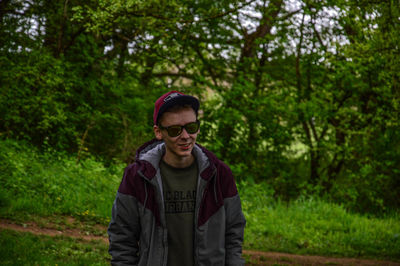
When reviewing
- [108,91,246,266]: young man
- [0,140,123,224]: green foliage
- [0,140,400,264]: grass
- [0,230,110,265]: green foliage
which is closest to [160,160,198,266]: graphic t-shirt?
[108,91,246,266]: young man

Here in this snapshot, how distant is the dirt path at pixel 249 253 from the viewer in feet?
24.0

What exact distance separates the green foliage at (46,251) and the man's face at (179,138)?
3666 mm

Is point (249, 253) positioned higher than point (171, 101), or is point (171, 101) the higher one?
point (171, 101)

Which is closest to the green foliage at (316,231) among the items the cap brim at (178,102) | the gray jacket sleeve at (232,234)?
the gray jacket sleeve at (232,234)

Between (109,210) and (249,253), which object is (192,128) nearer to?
(249,253)

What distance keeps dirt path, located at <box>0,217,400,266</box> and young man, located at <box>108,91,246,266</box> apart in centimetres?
495

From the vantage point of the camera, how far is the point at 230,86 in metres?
15.7

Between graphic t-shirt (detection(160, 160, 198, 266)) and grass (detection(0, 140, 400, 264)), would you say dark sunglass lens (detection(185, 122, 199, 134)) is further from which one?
grass (detection(0, 140, 400, 264))

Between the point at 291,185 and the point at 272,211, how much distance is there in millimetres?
4810

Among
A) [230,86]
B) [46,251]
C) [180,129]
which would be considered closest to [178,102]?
[180,129]

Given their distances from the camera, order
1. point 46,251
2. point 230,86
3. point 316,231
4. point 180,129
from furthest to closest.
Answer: point 230,86
point 316,231
point 46,251
point 180,129

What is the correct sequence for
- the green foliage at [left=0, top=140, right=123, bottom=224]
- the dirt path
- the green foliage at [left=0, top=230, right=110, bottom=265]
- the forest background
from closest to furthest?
the green foliage at [left=0, top=230, right=110, bottom=265] → the dirt path → the green foliage at [left=0, top=140, right=123, bottom=224] → the forest background

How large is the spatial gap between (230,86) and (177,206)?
43.4 ft

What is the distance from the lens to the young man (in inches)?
105
